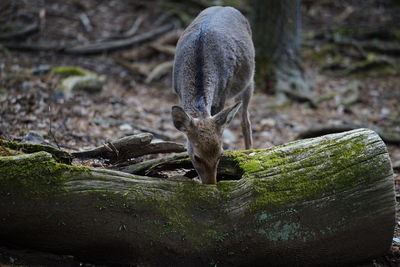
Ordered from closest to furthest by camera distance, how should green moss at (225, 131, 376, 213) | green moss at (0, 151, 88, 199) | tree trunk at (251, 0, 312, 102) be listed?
green moss at (0, 151, 88, 199) < green moss at (225, 131, 376, 213) < tree trunk at (251, 0, 312, 102)

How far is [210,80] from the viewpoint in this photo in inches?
199

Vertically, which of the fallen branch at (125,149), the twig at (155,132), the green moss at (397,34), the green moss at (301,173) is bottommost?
the green moss at (397,34)

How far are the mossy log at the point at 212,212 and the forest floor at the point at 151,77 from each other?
0.61 m

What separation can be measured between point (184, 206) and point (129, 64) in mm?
8525

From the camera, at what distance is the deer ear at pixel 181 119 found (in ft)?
13.8

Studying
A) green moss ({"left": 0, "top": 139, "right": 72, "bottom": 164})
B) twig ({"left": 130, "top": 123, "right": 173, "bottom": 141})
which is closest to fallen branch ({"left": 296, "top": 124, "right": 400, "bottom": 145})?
twig ({"left": 130, "top": 123, "right": 173, "bottom": 141})

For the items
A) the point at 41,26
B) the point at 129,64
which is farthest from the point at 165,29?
the point at 41,26

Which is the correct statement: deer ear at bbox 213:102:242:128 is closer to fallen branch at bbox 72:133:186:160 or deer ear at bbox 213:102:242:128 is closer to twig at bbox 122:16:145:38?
fallen branch at bbox 72:133:186:160

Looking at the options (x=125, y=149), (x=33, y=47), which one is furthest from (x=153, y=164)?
(x=33, y=47)

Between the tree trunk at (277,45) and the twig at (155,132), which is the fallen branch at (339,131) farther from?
the tree trunk at (277,45)

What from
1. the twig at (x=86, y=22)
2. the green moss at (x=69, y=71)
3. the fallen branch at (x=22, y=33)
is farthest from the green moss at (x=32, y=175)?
the twig at (x=86, y=22)

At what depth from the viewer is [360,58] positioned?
42.0 ft

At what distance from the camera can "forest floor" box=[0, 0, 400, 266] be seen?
7359 mm

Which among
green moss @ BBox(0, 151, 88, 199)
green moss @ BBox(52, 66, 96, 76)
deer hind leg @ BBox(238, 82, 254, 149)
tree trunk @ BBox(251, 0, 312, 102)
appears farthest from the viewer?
tree trunk @ BBox(251, 0, 312, 102)
